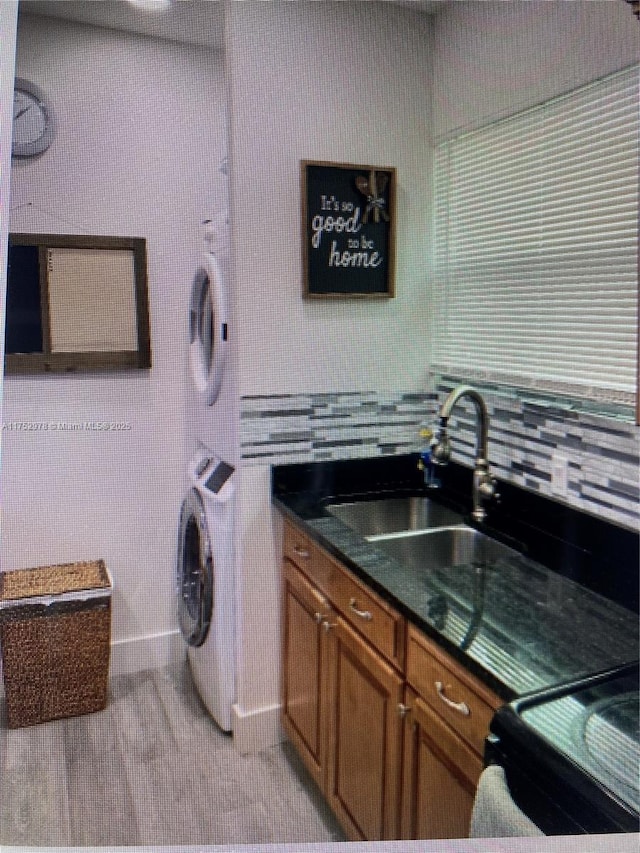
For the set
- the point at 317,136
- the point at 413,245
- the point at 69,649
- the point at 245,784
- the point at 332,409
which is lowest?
the point at 245,784

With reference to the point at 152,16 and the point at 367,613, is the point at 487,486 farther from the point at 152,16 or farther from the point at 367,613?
the point at 152,16

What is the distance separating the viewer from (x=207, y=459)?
0.93 metres

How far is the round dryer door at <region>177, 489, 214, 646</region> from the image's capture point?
0.92m

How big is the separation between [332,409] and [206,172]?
573 mm

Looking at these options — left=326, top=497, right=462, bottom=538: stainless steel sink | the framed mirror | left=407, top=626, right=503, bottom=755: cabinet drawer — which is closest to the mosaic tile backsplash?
left=326, top=497, right=462, bottom=538: stainless steel sink

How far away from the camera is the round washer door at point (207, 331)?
0.78 metres

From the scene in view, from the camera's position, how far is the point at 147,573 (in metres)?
0.73

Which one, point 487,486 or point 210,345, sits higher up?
point 210,345

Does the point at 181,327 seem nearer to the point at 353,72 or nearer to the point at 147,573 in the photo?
Answer: the point at 147,573

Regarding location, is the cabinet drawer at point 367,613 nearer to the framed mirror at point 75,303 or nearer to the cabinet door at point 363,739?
the cabinet door at point 363,739

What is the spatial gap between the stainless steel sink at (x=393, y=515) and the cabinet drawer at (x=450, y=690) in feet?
0.92

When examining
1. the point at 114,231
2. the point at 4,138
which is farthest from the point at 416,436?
the point at 4,138

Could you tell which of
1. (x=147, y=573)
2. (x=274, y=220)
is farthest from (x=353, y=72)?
(x=147, y=573)

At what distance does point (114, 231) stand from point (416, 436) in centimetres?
75
